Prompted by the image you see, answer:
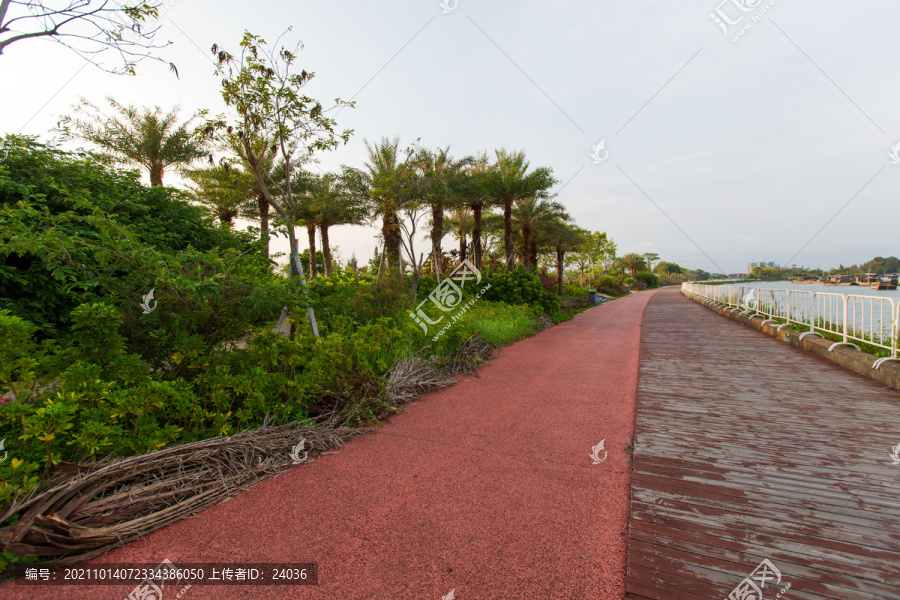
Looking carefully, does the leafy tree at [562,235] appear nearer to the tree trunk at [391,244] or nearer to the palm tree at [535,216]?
the palm tree at [535,216]

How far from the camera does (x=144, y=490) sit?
2.55 metres

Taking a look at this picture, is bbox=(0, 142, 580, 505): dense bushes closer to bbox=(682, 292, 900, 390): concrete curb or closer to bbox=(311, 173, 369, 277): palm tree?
bbox=(682, 292, 900, 390): concrete curb

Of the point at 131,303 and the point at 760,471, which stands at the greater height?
the point at 131,303

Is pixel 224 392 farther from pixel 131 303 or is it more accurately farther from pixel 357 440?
pixel 357 440

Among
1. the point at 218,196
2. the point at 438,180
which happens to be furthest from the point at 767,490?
the point at 218,196

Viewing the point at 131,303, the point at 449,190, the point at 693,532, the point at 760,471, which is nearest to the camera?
the point at 693,532

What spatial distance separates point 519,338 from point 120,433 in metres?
8.38

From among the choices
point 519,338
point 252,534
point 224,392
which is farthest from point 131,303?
point 519,338

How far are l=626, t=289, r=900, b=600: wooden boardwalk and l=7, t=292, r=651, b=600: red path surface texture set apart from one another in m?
0.24

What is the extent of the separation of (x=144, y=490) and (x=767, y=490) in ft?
13.6

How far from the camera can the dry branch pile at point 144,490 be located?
6.98 ft

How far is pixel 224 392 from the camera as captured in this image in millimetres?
Answer: 3295

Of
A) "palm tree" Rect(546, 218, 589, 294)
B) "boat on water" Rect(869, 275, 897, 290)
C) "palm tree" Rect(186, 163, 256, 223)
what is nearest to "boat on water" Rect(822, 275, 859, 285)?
"boat on water" Rect(869, 275, 897, 290)

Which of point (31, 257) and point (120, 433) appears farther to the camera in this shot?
point (31, 257)
